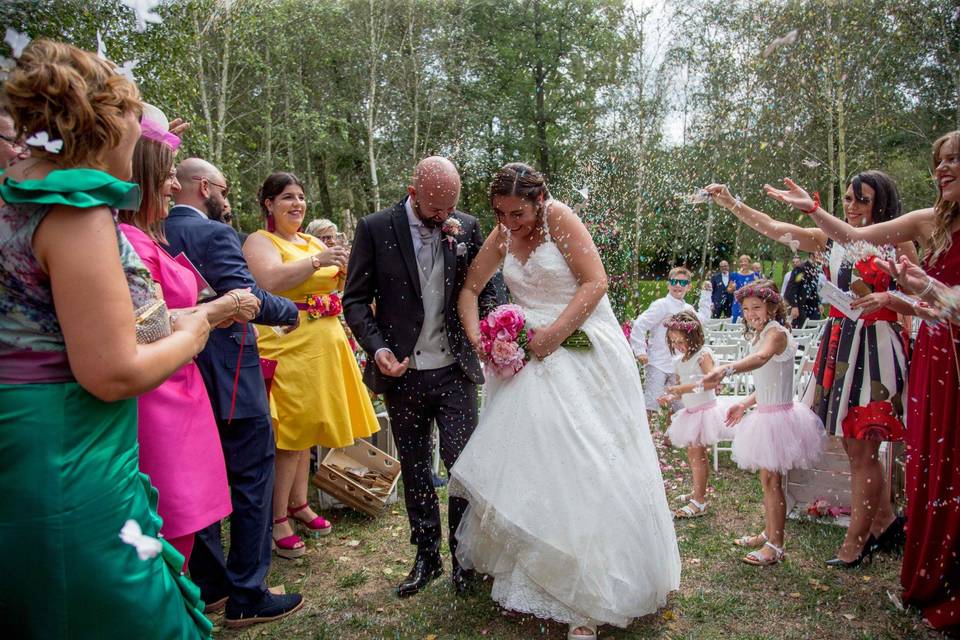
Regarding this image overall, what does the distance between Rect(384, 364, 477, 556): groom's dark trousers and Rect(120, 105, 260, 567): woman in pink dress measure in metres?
1.38

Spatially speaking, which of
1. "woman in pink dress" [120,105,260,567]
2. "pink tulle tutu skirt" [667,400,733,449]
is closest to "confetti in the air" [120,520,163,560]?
"woman in pink dress" [120,105,260,567]

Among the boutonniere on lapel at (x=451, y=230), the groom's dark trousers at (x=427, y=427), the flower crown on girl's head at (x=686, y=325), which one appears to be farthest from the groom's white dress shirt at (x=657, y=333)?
the boutonniere on lapel at (x=451, y=230)

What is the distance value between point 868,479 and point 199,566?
4101mm

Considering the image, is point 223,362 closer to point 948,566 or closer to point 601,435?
point 601,435

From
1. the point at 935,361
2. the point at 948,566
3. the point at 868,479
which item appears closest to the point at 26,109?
the point at 935,361

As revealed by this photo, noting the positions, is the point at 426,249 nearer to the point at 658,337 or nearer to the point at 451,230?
the point at 451,230

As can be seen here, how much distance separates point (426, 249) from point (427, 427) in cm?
109

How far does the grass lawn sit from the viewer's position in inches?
134

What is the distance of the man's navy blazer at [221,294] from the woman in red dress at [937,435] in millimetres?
3208

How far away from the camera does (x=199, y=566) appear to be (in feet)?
12.4

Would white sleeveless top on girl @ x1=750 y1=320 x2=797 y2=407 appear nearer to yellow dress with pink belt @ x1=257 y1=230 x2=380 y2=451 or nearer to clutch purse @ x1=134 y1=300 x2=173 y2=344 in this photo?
yellow dress with pink belt @ x1=257 y1=230 x2=380 y2=451

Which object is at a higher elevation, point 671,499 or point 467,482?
point 467,482

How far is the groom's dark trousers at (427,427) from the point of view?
3.86 meters

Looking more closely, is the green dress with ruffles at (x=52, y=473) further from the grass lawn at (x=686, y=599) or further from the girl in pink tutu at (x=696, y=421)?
the girl in pink tutu at (x=696, y=421)
